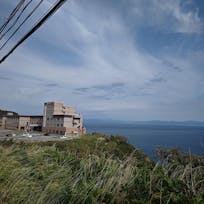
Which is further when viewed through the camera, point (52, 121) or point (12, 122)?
point (12, 122)

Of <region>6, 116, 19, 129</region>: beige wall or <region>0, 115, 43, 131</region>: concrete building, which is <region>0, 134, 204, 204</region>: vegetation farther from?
<region>6, 116, 19, 129</region>: beige wall

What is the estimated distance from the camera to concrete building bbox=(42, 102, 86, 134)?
148 ft

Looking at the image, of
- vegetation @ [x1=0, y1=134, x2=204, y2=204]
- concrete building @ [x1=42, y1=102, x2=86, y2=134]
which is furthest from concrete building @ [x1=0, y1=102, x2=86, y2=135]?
vegetation @ [x1=0, y1=134, x2=204, y2=204]

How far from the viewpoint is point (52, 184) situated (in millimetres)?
2490

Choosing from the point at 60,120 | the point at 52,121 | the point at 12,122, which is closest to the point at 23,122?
the point at 12,122

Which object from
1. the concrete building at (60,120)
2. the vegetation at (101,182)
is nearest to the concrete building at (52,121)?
the concrete building at (60,120)

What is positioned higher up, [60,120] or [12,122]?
[60,120]

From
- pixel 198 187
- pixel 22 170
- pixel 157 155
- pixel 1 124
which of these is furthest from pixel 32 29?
pixel 1 124

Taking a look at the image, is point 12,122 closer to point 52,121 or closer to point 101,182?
point 52,121

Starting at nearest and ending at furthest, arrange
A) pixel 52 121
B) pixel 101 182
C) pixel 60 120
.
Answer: pixel 101 182 → pixel 60 120 → pixel 52 121

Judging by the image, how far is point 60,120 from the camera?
45375 millimetres

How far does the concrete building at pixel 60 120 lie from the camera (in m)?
45.0

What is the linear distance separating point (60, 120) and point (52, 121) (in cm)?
241

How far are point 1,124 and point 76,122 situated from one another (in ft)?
62.2
